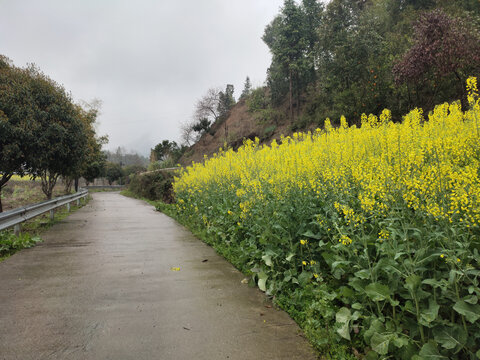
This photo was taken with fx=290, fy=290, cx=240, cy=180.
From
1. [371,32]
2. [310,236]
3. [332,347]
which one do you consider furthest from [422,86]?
[332,347]

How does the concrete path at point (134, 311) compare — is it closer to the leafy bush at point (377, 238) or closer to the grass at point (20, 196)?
the leafy bush at point (377, 238)

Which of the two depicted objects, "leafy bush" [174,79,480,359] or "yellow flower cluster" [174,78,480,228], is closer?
"leafy bush" [174,79,480,359]

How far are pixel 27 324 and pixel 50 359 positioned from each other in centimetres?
76

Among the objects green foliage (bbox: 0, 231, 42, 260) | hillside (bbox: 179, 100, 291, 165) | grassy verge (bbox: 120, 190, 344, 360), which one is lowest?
grassy verge (bbox: 120, 190, 344, 360)

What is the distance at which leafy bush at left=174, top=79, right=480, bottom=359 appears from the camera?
6.85 ft

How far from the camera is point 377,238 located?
2783 millimetres

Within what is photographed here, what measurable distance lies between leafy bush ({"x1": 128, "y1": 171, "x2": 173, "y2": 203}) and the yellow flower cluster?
40.6 feet

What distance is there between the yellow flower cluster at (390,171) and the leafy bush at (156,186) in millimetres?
12384

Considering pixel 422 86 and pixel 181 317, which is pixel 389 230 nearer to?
pixel 181 317

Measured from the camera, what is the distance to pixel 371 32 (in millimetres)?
19375

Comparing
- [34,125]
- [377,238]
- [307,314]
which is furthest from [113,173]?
[377,238]

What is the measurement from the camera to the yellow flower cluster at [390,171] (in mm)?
2346

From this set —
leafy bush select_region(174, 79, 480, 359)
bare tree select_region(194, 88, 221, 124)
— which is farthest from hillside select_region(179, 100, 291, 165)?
leafy bush select_region(174, 79, 480, 359)

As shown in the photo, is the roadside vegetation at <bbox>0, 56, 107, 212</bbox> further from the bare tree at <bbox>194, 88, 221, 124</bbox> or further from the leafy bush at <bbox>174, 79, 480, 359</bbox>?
the bare tree at <bbox>194, 88, 221, 124</bbox>
